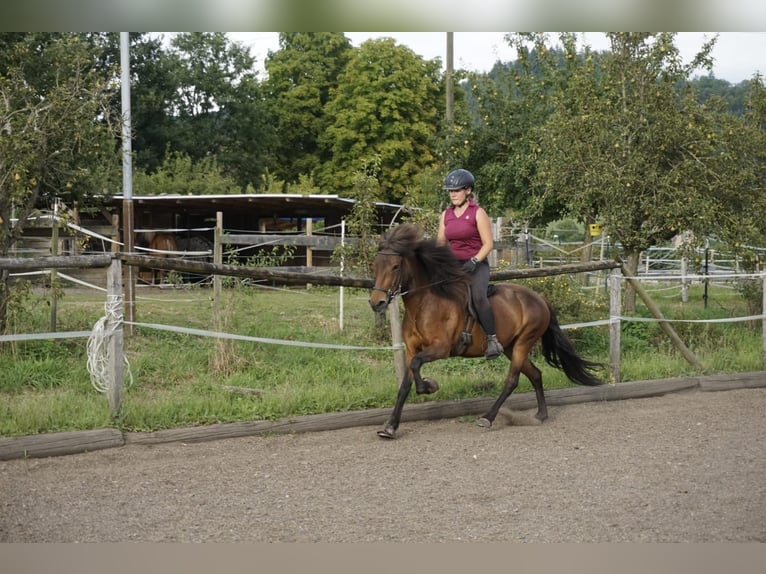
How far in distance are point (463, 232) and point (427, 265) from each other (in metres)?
0.48

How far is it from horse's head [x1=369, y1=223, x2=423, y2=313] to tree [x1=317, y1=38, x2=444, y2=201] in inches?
1120

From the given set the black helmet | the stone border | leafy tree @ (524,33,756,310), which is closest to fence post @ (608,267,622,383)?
the stone border

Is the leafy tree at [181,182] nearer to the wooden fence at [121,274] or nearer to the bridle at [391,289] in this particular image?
the wooden fence at [121,274]

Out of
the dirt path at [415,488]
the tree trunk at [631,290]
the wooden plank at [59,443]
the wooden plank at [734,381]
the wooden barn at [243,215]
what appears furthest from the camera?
the wooden barn at [243,215]

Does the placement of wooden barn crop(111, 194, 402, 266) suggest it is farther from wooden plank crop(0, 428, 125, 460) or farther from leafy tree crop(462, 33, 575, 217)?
wooden plank crop(0, 428, 125, 460)

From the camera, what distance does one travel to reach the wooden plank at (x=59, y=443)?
5.52 m

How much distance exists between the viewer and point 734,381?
884 cm

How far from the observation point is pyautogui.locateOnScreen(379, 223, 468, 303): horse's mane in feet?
20.9

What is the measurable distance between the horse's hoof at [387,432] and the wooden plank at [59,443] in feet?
6.24

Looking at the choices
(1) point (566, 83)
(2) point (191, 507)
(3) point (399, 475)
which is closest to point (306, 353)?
(3) point (399, 475)

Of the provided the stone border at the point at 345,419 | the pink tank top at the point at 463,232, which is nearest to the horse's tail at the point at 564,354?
the stone border at the point at 345,419

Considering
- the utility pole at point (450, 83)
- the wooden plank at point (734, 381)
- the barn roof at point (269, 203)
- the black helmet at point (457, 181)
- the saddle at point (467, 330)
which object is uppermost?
the utility pole at point (450, 83)

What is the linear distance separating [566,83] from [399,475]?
45.5 ft

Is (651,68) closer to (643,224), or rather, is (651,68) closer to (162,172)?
(643,224)
